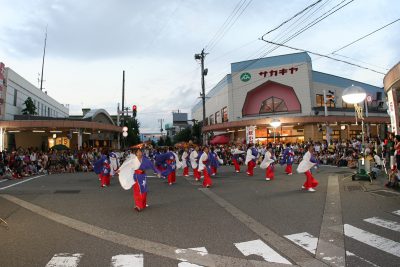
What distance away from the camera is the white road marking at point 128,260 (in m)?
4.77

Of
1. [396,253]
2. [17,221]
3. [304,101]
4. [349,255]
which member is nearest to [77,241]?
[17,221]

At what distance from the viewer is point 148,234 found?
6.37m

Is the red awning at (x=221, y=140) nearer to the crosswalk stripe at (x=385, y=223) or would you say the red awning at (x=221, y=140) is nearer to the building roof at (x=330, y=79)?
the building roof at (x=330, y=79)

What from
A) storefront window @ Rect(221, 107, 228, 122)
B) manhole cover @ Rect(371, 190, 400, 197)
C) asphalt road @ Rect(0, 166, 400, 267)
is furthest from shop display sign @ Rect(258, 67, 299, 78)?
manhole cover @ Rect(371, 190, 400, 197)

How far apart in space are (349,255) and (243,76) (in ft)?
108

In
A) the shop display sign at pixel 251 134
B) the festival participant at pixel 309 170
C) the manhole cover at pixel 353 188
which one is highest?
the shop display sign at pixel 251 134

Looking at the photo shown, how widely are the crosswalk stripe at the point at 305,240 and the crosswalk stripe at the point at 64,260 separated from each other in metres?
3.50

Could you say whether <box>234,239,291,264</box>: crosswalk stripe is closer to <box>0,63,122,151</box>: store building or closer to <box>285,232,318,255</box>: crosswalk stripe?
<box>285,232,318,255</box>: crosswalk stripe

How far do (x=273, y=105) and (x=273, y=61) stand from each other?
4605mm

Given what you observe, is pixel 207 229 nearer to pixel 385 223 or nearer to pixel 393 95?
pixel 385 223

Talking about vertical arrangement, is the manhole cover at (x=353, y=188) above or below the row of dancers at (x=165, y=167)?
below

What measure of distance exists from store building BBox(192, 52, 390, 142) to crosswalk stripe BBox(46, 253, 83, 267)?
28393 mm

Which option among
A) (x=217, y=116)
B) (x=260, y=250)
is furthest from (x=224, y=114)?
(x=260, y=250)

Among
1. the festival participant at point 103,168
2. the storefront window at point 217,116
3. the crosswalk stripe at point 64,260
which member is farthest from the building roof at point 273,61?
the crosswalk stripe at point 64,260
